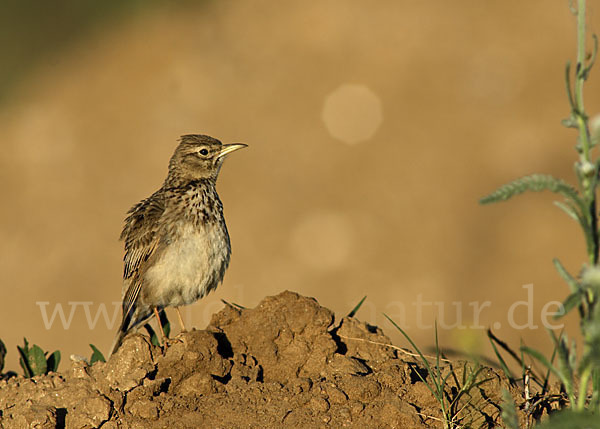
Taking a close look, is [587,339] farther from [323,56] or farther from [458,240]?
[323,56]

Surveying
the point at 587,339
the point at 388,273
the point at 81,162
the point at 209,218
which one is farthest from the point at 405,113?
the point at 587,339

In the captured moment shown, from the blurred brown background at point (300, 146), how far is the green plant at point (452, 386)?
6.33m

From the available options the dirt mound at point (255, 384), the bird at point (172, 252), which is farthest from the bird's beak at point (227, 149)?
the dirt mound at point (255, 384)

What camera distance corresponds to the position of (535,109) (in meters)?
15.0

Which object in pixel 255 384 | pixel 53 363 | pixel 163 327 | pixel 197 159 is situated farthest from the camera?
pixel 197 159

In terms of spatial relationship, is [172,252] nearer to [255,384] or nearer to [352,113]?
[255,384]

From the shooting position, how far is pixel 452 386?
196 inches

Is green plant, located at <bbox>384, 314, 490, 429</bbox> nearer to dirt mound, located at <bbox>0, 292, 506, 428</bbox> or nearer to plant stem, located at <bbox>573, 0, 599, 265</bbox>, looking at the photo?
dirt mound, located at <bbox>0, 292, 506, 428</bbox>

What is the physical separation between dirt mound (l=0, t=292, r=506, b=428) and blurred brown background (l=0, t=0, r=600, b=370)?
6247 millimetres

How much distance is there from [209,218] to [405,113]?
9.08 meters

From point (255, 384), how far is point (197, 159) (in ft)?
9.76

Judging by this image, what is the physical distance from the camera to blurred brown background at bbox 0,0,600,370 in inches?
506

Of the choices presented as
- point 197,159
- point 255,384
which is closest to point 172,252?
point 197,159

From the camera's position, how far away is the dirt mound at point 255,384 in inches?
183
